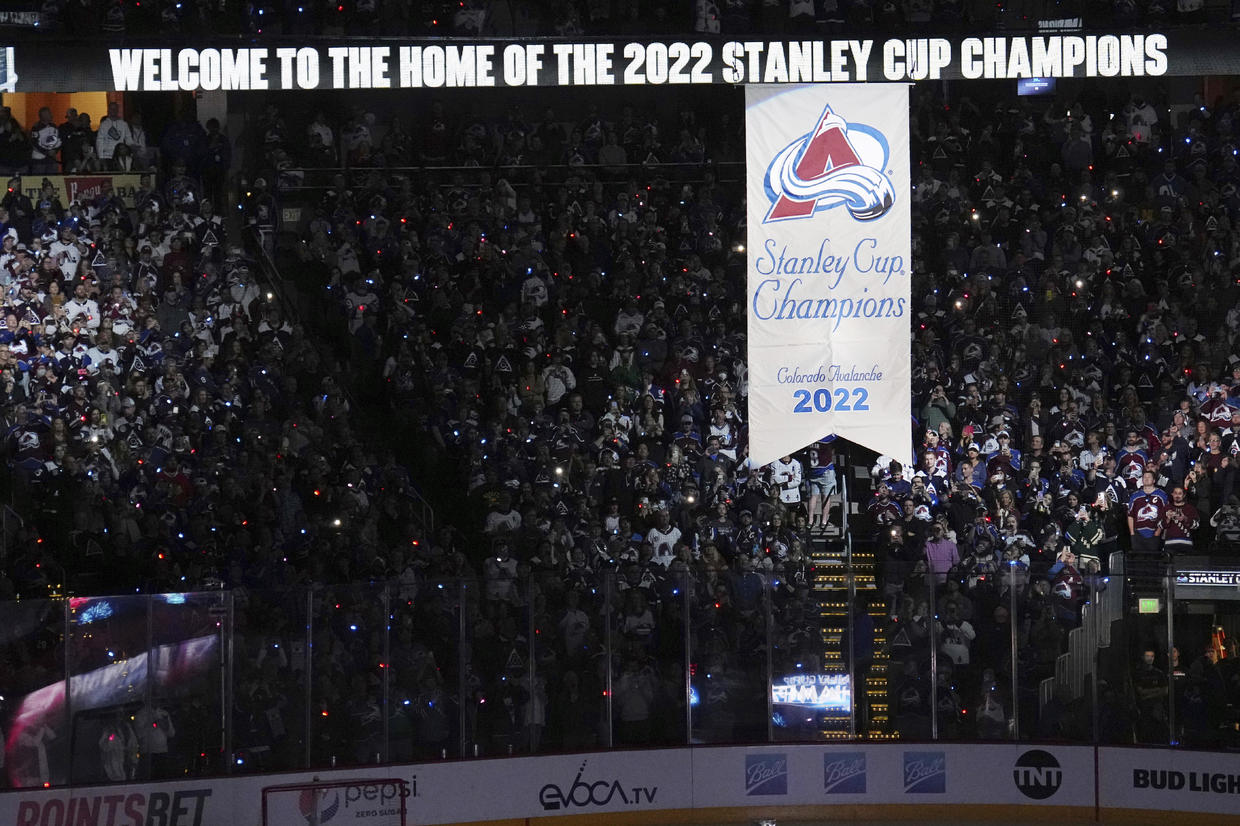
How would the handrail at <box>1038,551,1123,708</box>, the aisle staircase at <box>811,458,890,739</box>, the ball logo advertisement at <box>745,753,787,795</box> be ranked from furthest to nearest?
the ball logo advertisement at <box>745,753,787,795</box>, the aisle staircase at <box>811,458,890,739</box>, the handrail at <box>1038,551,1123,708</box>

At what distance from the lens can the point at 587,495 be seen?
20.2m

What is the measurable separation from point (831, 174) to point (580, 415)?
692cm

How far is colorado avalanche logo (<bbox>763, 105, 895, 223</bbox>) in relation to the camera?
15.0m

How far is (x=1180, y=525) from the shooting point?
19797mm

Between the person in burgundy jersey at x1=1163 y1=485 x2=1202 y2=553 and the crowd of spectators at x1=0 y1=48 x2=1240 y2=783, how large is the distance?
3cm

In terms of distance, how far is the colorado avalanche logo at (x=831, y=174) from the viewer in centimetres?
1502

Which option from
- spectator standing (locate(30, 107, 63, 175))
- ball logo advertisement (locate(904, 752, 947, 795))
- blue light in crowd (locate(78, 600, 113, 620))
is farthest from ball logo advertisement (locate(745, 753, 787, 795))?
spectator standing (locate(30, 107, 63, 175))

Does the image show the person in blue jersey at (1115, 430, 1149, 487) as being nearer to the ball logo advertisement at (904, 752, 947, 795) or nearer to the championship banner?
the ball logo advertisement at (904, 752, 947, 795)

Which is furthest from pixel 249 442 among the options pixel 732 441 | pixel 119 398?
pixel 732 441

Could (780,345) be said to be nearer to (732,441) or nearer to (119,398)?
(732,441)

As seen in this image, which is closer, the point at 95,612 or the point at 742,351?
the point at 95,612

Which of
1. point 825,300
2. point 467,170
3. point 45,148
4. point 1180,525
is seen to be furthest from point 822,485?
point 45,148

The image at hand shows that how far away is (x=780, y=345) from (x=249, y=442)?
23.9 feet

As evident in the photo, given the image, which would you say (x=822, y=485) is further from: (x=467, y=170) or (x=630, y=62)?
(x=467, y=170)
